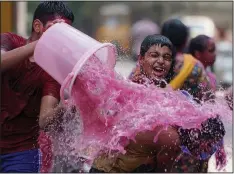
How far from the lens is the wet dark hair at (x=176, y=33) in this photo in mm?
5250

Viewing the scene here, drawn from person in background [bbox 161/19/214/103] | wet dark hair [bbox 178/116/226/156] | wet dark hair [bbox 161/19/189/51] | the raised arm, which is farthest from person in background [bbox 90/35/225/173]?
wet dark hair [bbox 161/19/189/51]

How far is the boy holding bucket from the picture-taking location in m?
3.42

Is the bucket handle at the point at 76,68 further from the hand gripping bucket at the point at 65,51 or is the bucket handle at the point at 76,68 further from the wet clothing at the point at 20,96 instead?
the wet clothing at the point at 20,96

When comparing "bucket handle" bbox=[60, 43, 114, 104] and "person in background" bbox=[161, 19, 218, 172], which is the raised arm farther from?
"person in background" bbox=[161, 19, 218, 172]

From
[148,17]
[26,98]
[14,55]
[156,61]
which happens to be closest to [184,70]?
[156,61]

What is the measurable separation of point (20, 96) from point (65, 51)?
1.74 feet

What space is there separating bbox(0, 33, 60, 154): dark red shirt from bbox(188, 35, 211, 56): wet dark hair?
2.41m

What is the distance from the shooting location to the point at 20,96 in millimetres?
3479

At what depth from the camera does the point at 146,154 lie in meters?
3.21

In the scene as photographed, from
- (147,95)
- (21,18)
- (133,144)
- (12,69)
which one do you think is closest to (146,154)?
(133,144)

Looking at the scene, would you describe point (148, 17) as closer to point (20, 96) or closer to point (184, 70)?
point (184, 70)

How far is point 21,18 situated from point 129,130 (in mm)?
6444

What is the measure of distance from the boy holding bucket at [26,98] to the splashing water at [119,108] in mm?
341

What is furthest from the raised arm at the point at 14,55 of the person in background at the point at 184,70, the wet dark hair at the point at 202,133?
the person in background at the point at 184,70
